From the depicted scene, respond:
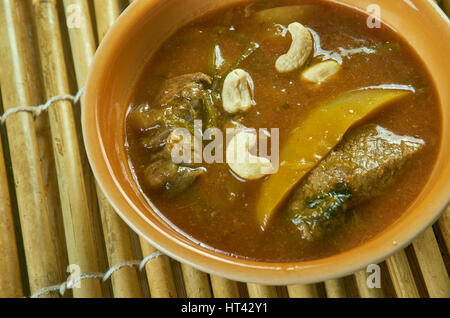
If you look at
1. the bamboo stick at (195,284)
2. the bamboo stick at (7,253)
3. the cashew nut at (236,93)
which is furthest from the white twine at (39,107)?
the bamboo stick at (195,284)

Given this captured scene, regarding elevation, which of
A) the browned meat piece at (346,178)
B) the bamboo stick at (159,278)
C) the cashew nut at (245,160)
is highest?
the cashew nut at (245,160)

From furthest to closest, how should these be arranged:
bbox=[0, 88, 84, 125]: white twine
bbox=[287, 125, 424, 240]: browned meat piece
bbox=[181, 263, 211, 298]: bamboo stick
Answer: bbox=[0, 88, 84, 125]: white twine
bbox=[181, 263, 211, 298]: bamboo stick
bbox=[287, 125, 424, 240]: browned meat piece

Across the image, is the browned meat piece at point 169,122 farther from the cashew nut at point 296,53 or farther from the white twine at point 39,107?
the white twine at point 39,107

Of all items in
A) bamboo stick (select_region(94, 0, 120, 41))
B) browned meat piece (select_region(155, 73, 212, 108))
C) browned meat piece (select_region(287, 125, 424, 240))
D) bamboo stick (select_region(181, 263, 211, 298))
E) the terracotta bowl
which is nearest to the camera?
the terracotta bowl

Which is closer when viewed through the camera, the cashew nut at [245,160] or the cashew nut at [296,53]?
the cashew nut at [245,160]

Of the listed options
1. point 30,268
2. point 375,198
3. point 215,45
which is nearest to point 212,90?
point 215,45

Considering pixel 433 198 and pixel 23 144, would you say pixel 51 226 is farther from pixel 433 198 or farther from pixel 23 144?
pixel 433 198

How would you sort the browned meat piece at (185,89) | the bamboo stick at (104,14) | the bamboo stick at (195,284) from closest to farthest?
the browned meat piece at (185,89) < the bamboo stick at (195,284) < the bamboo stick at (104,14)

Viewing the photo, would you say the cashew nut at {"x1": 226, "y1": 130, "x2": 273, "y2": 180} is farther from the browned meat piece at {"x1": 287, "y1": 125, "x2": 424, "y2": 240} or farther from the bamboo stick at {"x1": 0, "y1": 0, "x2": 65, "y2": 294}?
the bamboo stick at {"x1": 0, "y1": 0, "x2": 65, "y2": 294}

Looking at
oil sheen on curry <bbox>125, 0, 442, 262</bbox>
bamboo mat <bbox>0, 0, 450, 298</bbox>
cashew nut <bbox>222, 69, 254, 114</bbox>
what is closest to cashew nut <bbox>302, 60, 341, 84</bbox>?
oil sheen on curry <bbox>125, 0, 442, 262</bbox>
